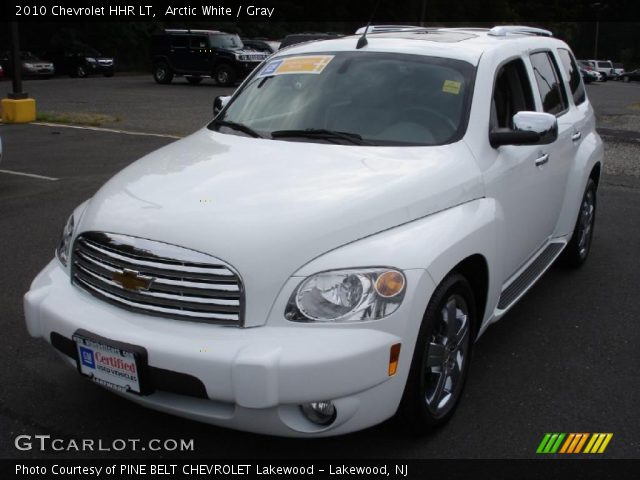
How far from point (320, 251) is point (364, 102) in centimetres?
141

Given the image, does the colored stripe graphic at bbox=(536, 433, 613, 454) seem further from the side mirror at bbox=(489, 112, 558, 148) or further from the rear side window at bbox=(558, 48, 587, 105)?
the rear side window at bbox=(558, 48, 587, 105)

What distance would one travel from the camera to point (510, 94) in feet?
14.0

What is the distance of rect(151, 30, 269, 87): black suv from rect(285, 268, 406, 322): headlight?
2472 centimetres

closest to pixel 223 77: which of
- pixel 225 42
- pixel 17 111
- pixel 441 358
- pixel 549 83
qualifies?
pixel 225 42

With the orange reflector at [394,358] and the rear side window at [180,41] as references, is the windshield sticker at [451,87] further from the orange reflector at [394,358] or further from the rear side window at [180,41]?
the rear side window at [180,41]

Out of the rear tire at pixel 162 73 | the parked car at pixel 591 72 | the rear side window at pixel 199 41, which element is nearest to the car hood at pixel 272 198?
the rear side window at pixel 199 41

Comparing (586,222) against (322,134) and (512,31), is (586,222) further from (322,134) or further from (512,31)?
(322,134)

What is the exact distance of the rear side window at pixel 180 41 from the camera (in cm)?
2797

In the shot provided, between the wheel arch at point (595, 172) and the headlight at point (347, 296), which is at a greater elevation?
the headlight at point (347, 296)

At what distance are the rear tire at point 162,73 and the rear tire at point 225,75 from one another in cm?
259

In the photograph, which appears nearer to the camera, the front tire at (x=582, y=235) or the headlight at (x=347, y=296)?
the headlight at (x=347, y=296)

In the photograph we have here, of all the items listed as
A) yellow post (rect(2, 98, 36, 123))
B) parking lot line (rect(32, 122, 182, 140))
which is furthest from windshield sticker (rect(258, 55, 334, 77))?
yellow post (rect(2, 98, 36, 123))

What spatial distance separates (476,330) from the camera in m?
3.65

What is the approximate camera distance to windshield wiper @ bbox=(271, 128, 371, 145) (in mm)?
3805
